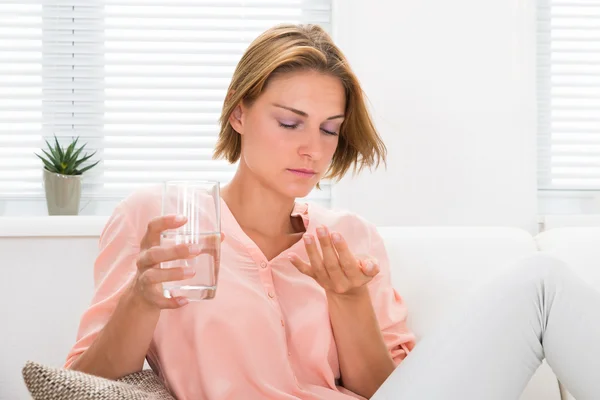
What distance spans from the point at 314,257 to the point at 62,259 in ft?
4.02

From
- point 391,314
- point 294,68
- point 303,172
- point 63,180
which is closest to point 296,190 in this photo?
point 303,172

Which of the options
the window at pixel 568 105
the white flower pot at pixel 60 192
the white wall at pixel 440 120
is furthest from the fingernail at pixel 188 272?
the window at pixel 568 105

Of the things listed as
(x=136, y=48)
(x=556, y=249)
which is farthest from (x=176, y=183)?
(x=136, y=48)

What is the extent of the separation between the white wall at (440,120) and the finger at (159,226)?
1.47m

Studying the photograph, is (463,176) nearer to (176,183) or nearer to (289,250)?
(289,250)

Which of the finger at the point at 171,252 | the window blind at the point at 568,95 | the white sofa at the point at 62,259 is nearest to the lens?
the finger at the point at 171,252

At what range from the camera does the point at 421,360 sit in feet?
4.42

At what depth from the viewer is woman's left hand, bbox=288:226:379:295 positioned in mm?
1305

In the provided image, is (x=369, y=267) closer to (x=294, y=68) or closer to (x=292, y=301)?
(x=292, y=301)

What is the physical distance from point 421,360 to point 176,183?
0.59m

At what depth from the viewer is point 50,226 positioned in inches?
90.9

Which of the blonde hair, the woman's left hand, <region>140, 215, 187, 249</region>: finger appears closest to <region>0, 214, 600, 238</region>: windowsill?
the blonde hair

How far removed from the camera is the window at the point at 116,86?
2.75 m

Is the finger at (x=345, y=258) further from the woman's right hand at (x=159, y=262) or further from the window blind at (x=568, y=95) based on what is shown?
the window blind at (x=568, y=95)
